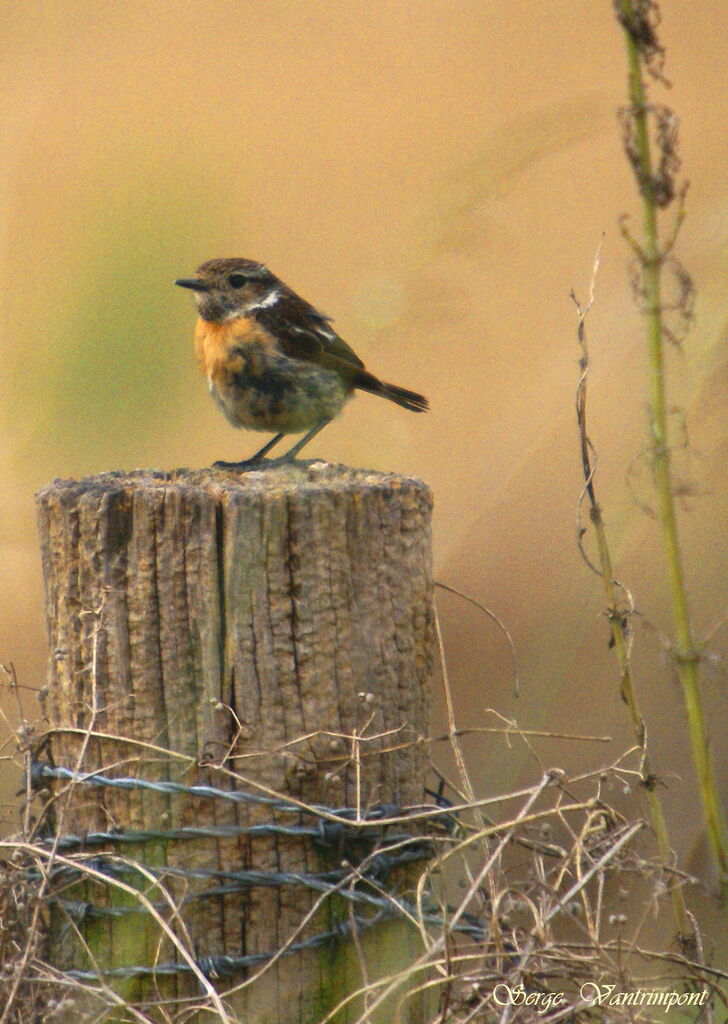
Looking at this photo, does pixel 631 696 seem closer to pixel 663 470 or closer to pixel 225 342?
pixel 663 470

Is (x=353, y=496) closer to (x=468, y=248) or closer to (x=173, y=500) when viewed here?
(x=173, y=500)

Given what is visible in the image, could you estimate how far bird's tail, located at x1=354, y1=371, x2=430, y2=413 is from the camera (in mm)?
4105

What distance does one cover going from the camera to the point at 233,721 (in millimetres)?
1891

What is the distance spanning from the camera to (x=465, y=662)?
5.27m

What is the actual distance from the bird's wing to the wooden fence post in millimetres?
2018

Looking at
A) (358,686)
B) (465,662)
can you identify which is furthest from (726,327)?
(465,662)

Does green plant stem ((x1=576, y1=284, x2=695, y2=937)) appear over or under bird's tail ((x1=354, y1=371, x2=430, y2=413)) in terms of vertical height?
under

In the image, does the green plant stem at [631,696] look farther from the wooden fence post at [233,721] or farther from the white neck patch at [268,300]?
the white neck patch at [268,300]

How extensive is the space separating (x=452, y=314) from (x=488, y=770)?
0.76m

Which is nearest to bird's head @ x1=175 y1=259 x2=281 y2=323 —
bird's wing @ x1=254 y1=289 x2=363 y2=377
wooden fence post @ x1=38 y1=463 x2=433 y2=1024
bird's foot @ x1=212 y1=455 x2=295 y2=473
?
bird's wing @ x1=254 y1=289 x2=363 y2=377

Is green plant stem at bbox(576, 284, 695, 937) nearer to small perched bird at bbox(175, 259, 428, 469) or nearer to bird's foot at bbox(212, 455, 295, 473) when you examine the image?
bird's foot at bbox(212, 455, 295, 473)

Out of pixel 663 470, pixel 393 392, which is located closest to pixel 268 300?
pixel 393 392

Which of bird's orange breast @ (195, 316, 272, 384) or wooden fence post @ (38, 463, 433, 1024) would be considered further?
bird's orange breast @ (195, 316, 272, 384)

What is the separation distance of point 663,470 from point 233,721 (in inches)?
32.3
